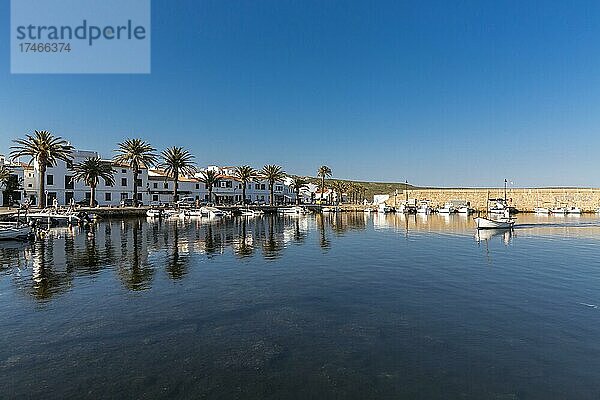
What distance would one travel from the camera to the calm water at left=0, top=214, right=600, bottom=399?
9.77 metres

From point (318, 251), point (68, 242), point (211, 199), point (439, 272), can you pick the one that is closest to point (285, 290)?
point (439, 272)

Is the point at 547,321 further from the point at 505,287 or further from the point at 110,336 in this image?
the point at 110,336

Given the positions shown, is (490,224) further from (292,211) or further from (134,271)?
(292,211)

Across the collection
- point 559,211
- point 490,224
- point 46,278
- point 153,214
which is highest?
point 153,214

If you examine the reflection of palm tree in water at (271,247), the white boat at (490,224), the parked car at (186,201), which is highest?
the parked car at (186,201)

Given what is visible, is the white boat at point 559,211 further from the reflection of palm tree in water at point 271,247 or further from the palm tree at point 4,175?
the palm tree at point 4,175

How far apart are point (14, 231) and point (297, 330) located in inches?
1521

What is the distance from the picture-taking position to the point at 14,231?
1549 inches

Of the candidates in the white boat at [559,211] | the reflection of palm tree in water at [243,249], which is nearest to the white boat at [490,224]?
the reflection of palm tree in water at [243,249]

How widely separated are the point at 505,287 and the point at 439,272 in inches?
184

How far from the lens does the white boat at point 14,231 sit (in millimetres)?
38969

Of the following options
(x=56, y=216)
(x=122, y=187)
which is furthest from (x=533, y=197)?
(x=56, y=216)

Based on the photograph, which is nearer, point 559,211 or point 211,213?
point 211,213

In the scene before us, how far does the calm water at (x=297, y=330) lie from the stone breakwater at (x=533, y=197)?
439ft
